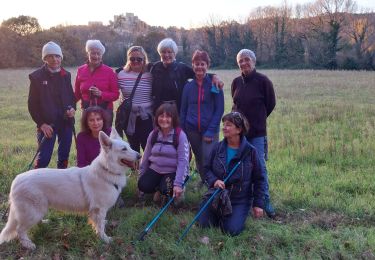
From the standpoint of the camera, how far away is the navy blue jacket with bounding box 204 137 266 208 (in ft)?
16.4

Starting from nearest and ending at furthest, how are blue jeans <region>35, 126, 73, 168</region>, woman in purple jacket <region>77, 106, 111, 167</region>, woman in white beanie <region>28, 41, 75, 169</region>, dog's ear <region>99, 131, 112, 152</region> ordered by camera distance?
1. dog's ear <region>99, 131, 112, 152</region>
2. woman in purple jacket <region>77, 106, 111, 167</region>
3. woman in white beanie <region>28, 41, 75, 169</region>
4. blue jeans <region>35, 126, 73, 168</region>

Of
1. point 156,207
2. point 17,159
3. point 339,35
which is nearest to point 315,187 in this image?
point 156,207

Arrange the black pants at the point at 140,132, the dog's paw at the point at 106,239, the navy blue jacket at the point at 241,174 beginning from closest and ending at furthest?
1. the dog's paw at the point at 106,239
2. the navy blue jacket at the point at 241,174
3. the black pants at the point at 140,132

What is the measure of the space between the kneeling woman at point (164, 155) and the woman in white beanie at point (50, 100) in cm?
144

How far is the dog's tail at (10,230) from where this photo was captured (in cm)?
432

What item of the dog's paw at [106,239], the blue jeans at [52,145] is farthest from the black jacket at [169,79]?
the dog's paw at [106,239]

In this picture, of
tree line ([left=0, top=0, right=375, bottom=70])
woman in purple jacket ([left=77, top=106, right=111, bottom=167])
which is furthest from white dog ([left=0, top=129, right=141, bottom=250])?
tree line ([left=0, top=0, right=375, bottom=70])

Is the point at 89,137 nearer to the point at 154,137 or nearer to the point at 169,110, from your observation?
the point at 154,137

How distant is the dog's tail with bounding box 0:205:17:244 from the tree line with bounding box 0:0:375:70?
53238mm

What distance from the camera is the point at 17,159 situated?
307 inches

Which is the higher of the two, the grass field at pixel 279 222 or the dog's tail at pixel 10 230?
the dog's tail at pixel 10 230

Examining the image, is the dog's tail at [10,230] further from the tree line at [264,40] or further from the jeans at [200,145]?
the tree line at [264,40]

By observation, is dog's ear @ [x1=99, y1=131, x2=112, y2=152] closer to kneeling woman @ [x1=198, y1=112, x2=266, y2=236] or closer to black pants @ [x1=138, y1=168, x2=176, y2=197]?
black pants @ [x1=138, y1=168, x2=176, y2=197]

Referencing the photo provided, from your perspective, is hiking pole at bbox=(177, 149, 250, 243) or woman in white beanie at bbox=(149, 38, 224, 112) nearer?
hiking pole at bbox=(177, 149, 250, 243)
